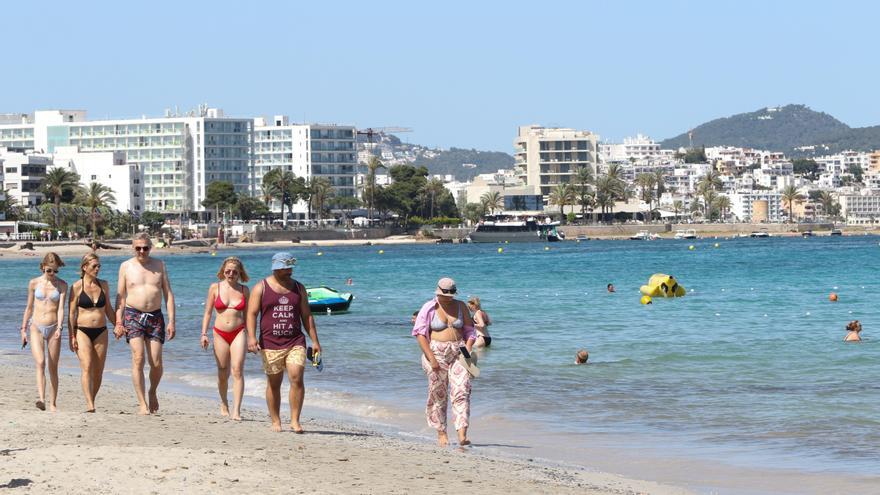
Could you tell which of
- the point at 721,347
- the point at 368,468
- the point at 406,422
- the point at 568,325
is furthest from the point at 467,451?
the point at 568,325

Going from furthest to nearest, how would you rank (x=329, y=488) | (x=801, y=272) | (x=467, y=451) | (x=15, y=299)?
(x=801, y=272)
(x=15, y=299)
(x=467, y=451)
(x=329, y=488)

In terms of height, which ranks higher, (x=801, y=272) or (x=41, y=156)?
(x=41, y=156)

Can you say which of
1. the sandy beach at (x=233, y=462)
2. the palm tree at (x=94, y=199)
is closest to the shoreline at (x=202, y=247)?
the palm tree at (x=94, y=199)

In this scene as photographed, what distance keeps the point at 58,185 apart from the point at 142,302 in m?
137

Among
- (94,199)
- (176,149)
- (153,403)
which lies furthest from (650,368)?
(176,149)

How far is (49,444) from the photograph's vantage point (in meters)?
11.7

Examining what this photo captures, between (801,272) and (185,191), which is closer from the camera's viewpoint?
(801,272)

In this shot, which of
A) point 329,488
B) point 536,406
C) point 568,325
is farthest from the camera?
point 568,325

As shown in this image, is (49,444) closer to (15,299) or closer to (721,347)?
(721,347)

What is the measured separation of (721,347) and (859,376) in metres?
6.09

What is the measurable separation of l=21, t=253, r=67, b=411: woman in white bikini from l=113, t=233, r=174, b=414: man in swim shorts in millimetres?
Answer: 1119

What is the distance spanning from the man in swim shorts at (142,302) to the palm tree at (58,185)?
Result: 5307 inches

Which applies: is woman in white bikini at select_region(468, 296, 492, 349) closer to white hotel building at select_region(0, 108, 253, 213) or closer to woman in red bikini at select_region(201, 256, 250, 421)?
woman in red bikini at select_region(201, 256, 250, 421)

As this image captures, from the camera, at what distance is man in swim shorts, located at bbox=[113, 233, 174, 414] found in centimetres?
1382
